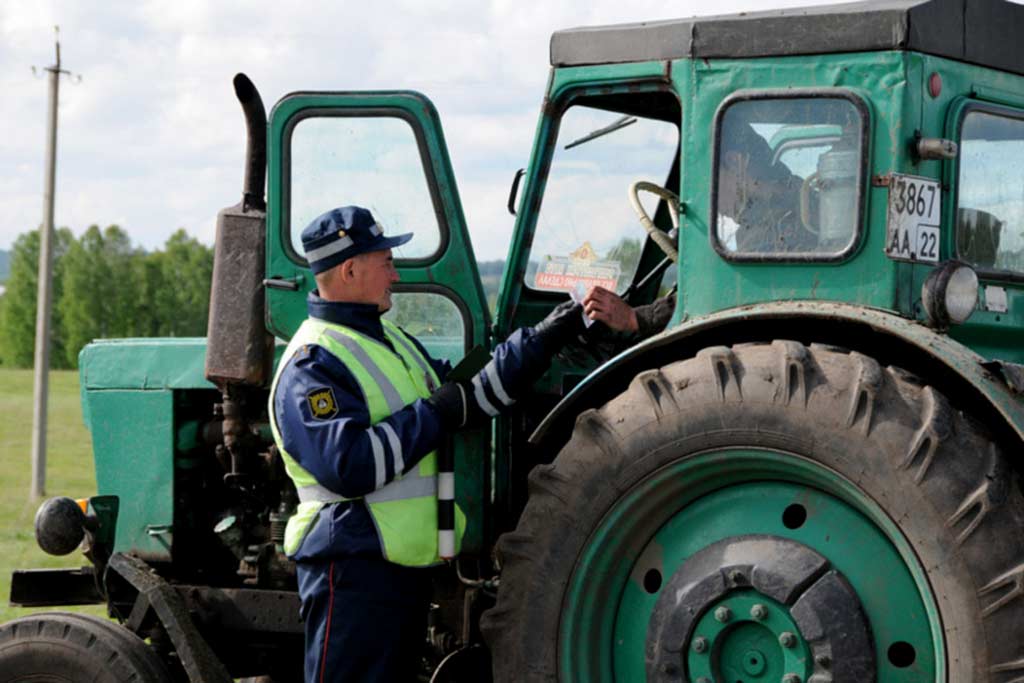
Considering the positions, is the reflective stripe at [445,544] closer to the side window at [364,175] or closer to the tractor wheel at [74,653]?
the side window at [364,175]

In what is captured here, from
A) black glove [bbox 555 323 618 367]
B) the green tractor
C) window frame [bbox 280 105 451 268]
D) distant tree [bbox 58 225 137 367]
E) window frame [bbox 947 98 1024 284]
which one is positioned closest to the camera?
the green tractor

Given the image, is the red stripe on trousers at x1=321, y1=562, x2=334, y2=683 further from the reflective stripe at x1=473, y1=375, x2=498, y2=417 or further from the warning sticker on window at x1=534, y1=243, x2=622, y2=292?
the warning sticker on window at x1=534, y1=243, x2=622, y2=292

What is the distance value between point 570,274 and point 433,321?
50cm

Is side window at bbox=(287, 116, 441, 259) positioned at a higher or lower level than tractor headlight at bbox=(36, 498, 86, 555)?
higher

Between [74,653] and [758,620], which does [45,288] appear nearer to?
[74,653]

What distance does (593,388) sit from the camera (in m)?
4.31

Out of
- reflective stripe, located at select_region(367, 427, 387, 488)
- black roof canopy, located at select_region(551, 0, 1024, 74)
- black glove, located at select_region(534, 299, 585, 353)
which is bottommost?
reflective stripe, located at select_region(367, 427, 387, 488)

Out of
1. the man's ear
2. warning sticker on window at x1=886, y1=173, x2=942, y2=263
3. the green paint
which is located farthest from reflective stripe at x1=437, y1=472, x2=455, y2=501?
the green paint

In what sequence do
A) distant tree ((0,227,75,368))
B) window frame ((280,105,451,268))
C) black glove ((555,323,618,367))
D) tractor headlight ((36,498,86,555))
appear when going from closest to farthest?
black glove ((555,323,618,367)) < window frame ((280,105,451,268)) < tractor headlight ((36,498,86,555)) < distant tree ((0,227,75,368))

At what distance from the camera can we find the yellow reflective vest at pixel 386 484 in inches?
171

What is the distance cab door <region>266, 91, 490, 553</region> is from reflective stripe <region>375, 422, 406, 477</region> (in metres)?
0.65

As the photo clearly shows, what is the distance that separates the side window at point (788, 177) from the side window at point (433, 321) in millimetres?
1113

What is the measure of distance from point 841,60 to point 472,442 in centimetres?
Result: 173

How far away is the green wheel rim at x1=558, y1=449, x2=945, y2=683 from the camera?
3.82 m
